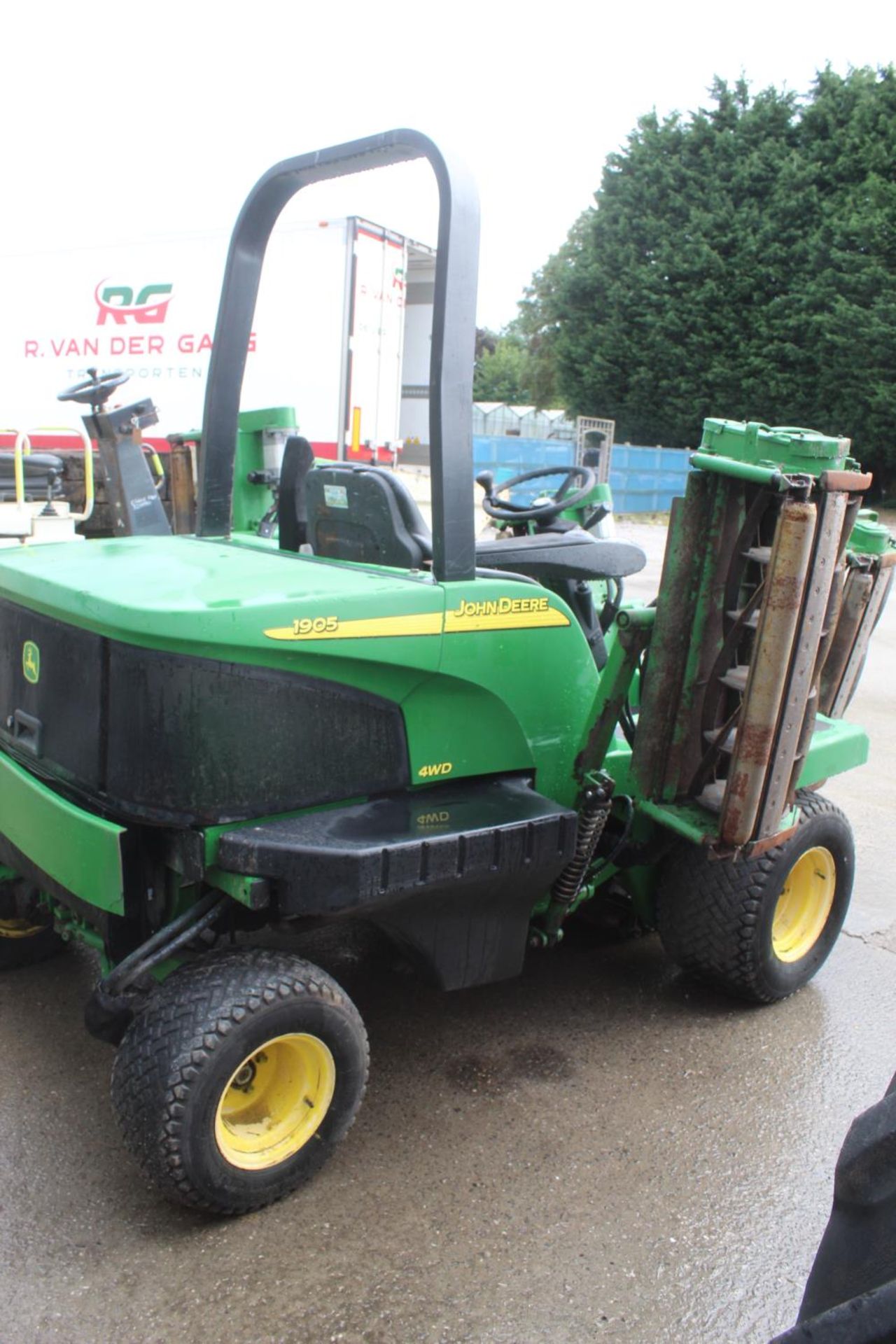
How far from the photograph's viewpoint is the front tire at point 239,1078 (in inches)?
95.8

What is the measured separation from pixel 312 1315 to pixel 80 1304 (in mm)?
454

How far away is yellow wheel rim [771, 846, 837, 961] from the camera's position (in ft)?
12.1

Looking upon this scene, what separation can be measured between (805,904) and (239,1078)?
199 centimetres

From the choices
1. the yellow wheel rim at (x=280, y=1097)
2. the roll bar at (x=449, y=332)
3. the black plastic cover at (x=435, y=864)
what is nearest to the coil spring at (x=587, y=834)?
the black plastic cover at (x=435, y=864)

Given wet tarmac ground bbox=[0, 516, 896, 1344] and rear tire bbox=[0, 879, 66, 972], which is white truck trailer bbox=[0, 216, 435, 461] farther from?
wet tarmac ground bbox=[0, 516, 896, 1344]

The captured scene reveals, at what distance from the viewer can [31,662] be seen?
9.45 feet

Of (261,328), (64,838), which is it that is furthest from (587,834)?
(261,328)

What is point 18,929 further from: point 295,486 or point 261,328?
point 261,328

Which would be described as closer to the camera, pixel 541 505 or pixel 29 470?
pixel 541 505

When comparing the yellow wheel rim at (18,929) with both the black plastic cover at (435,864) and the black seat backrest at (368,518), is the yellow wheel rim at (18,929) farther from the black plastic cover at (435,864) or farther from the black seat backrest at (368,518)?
the black seat backrest at (368,518)

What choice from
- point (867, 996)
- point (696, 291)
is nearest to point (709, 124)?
point (696, 291)

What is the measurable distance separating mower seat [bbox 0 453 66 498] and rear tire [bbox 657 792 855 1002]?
5.68 metres

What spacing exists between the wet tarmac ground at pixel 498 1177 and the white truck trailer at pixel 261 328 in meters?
8.36

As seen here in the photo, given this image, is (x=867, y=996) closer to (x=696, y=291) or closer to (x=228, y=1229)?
(x=228, y=1229)
